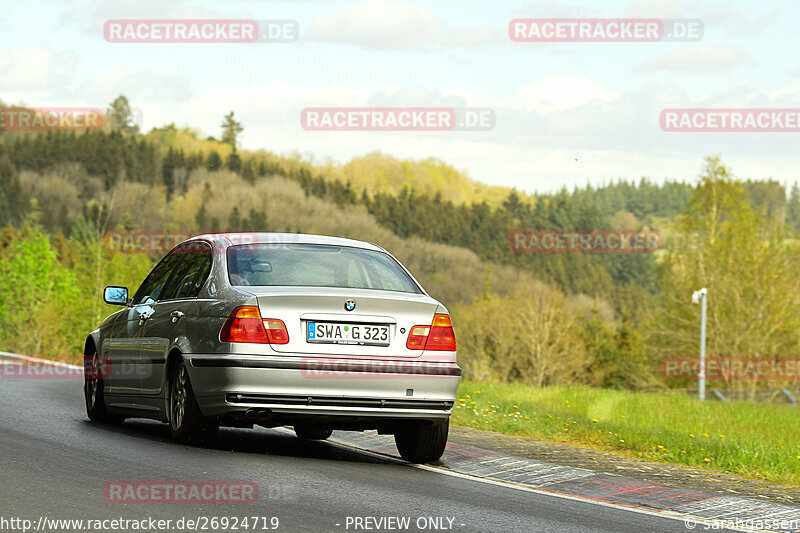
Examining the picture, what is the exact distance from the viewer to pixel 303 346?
8.12 m

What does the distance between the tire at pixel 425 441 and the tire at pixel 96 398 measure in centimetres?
333

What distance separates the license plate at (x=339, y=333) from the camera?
8.16m

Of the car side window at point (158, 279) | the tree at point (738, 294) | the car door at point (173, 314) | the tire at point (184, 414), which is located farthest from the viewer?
the tree at point (738, 294)

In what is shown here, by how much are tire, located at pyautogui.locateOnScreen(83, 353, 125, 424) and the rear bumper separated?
2841 millimetres

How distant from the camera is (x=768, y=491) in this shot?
26.2ft

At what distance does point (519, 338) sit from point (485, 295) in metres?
15.8

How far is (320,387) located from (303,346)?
33 cm

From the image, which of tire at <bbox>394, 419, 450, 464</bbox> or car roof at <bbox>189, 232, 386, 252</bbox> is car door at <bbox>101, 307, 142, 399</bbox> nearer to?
car roof at <bbox>189, 232, 386, 252</bbox>

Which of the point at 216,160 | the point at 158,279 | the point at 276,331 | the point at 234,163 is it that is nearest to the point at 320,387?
the point at 276,331

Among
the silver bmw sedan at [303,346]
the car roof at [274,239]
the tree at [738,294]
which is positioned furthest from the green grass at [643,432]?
the tree at [738,294]

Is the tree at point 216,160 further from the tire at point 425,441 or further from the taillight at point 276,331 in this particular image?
the taillight at point 276,331

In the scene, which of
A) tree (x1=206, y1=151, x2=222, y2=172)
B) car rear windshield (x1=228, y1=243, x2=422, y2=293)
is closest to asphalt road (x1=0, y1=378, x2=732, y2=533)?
car rear windshield (x1=228, y1=243, x2=422, y2=293)

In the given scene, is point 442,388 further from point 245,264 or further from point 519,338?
point 519,338

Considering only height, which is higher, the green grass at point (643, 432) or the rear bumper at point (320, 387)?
the rear bumper at point (320, 387)
